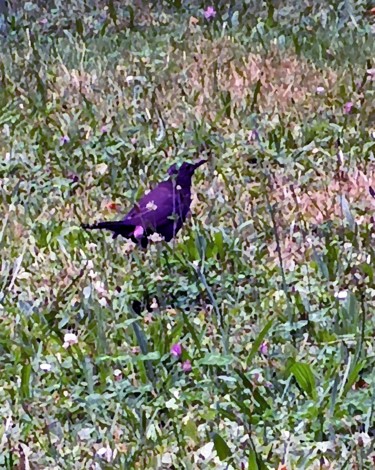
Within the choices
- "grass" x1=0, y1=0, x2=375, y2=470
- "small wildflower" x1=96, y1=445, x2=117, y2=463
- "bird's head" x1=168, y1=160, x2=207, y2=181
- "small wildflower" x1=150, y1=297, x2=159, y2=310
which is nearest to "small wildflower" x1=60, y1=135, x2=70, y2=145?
"grass" x1=0, y1=0, x2=375, y2=470

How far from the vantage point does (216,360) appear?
3.29 meters

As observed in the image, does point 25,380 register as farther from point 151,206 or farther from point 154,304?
point 151,206

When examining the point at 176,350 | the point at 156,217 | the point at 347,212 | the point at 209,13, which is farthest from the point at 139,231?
the point at 209,13

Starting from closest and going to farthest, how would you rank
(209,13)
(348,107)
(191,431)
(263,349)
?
(191,431) → (263,349) → (348,107) → (209,13)

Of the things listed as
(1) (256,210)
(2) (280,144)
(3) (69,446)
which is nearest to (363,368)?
(3) (69,446)

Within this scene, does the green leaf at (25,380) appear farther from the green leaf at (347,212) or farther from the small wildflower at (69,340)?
the green leaf at (347,212)

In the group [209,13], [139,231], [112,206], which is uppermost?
[209,13]

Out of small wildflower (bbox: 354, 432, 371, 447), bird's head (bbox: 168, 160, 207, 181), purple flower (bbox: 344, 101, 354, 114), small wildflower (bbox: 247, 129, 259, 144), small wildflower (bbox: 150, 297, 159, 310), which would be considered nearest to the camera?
small wildflower (bbox: 354, 432, 371, 447)

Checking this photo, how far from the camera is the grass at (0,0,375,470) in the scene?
3.10m

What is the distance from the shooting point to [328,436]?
2.98m

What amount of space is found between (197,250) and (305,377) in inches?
41.2

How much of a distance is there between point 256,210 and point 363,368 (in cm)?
150

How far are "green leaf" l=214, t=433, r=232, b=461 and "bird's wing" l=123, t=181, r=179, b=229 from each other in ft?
4.25

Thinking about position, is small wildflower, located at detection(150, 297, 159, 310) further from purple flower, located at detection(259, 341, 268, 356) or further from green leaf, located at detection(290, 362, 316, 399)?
green leaf, located at detection(290, 362, 316, 399)
